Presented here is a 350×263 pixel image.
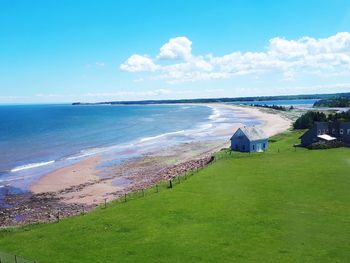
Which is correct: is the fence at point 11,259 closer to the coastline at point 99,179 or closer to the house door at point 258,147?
the coastline at point 99,179

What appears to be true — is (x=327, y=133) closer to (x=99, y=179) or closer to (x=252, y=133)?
(x=252, y=133)

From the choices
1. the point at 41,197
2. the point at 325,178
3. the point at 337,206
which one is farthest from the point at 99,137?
the point at 337,206

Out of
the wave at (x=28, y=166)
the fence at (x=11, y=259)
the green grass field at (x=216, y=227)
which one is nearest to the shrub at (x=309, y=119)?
the green grass field at (x=216, y=227)

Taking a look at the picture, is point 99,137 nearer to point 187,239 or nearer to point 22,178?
point 22,178

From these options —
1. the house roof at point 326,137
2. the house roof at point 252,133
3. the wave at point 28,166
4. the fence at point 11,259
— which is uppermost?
the house roof at point 252,133

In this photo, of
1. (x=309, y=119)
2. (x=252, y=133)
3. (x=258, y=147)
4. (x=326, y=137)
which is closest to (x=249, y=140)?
(x=252, y=133)

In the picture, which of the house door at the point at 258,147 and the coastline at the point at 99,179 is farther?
the house door at the point at 258,147
